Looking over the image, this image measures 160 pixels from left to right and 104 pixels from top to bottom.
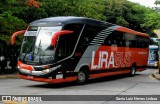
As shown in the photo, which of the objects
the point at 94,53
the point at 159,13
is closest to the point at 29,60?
the point at 94,53

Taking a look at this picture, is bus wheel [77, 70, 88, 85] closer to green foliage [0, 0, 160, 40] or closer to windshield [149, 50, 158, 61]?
green foliage [0, 0, 160, 40]

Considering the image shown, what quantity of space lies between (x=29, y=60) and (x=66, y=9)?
15.0m

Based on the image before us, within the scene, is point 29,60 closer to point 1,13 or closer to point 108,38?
point 108,38

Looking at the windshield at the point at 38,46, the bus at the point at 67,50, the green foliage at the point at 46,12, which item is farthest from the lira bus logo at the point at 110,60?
the green foliage at the point at 46,12

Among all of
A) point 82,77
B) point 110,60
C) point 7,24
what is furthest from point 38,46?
point 7,24

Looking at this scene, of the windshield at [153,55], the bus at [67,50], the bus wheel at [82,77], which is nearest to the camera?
the bus at [67,50]

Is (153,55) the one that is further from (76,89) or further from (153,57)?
(76,89)

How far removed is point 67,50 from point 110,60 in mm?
5287

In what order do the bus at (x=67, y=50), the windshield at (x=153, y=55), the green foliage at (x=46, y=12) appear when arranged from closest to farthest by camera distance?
the bus at (x=67, y=50), the green foliage at (x=46, y=12), the windshield at (x=153, y=55)

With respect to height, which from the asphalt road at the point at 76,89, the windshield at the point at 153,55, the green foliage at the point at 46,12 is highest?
the green foliage at the point at 46,12

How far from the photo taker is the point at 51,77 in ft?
53.4

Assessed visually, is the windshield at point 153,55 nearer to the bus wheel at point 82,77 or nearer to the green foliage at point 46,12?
the green foliage at point 46,12

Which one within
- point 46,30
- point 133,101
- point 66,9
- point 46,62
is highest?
point 66,9

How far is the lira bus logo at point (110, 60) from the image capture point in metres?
19.9
